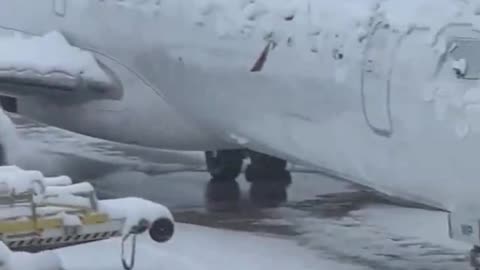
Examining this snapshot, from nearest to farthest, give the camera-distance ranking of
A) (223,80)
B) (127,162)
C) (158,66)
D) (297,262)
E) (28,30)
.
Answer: (297,262), (223,80), (158,66), (28,30), (127,162)

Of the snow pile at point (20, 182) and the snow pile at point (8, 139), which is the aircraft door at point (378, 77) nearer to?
the snow pile at point (20, 182)

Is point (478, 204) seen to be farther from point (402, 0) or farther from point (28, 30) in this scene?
point (28, 30)

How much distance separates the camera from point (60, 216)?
27.6 feet

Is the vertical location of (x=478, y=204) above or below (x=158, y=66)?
below

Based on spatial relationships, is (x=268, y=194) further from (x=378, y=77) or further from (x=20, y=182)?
(x=20, y=182)

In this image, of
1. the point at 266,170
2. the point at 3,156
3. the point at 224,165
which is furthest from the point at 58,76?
the point at 266,170

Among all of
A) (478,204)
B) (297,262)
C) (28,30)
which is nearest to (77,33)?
(28,30)

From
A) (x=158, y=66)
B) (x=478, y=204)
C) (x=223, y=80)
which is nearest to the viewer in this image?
(x=478, y=204)

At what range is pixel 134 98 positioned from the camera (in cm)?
1289

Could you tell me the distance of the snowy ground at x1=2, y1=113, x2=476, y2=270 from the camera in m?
9.80

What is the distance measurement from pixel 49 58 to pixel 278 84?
390 cm

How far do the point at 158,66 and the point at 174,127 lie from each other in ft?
2.10

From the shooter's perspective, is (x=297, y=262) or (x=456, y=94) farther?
(x=297, y=262)

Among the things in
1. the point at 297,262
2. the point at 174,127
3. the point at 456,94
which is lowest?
the point at 297,262
